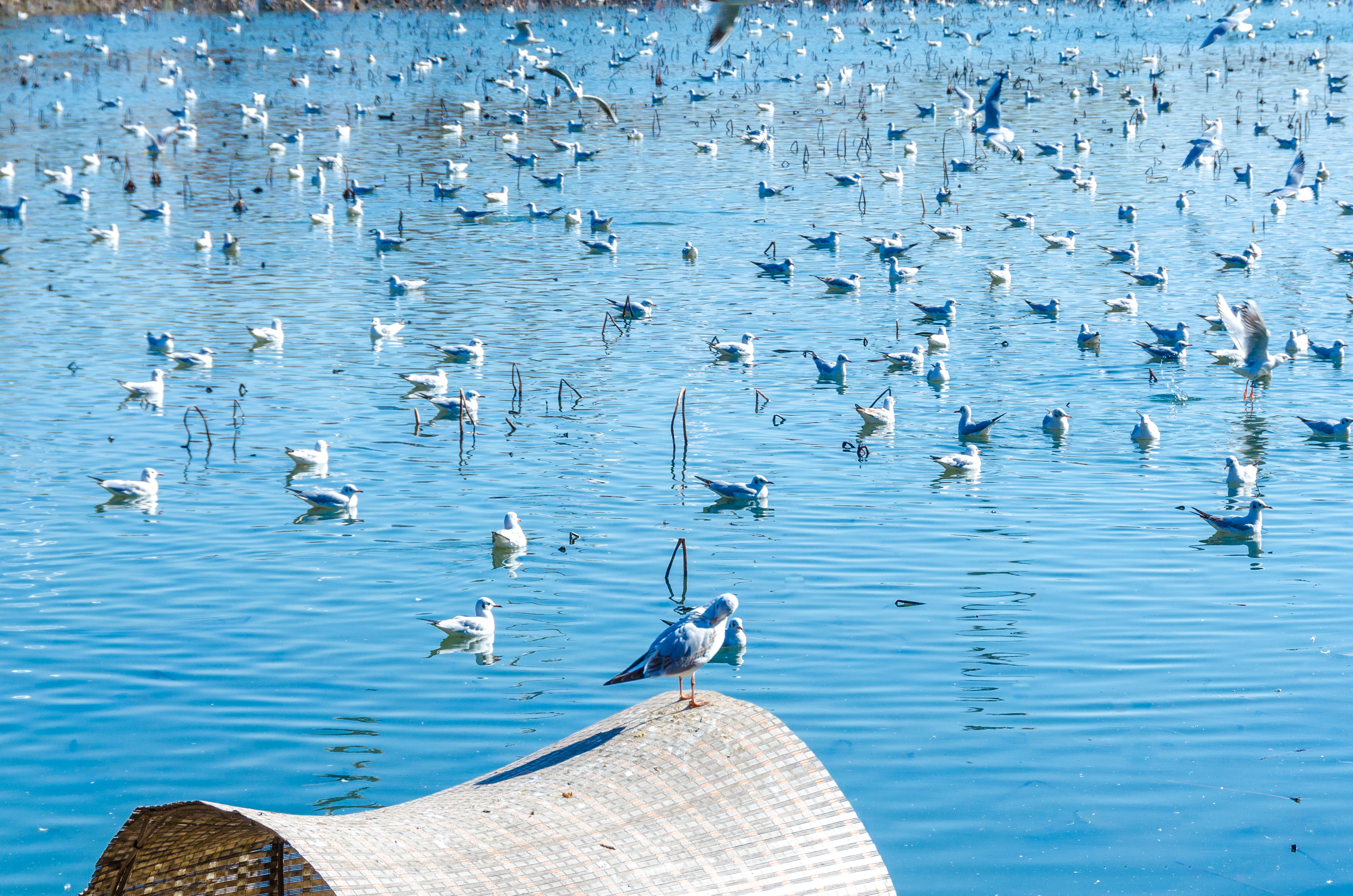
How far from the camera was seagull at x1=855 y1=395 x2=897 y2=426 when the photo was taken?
16656 millimetres

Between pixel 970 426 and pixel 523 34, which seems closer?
pixel 970 426

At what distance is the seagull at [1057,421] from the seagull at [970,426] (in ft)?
1.88

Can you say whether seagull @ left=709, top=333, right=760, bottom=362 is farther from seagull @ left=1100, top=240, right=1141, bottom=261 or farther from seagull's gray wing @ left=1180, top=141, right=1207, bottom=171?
seagull's gray wing @ left=1180, top=141, right=1207, bottom=171

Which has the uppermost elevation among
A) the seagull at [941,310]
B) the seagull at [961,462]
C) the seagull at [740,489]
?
the seagull at [941,310]

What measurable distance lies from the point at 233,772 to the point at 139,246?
74.2 feet

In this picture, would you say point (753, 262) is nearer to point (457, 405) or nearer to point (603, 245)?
point (603, 245)

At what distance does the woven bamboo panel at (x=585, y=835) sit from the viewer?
5.61 metres

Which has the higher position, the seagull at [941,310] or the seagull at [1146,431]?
the seagull at [941,310]

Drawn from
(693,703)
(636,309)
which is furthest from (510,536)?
(636,309)

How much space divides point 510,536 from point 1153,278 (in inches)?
617

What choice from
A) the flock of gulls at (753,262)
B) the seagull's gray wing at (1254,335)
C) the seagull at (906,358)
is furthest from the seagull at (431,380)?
the seagull's gray wing at (1254,335)

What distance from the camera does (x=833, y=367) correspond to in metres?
18.9

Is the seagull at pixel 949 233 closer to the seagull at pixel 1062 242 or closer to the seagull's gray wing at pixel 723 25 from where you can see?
the seagull at pixel 1062 242

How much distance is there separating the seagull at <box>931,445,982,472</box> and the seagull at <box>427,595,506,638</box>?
6100mm
